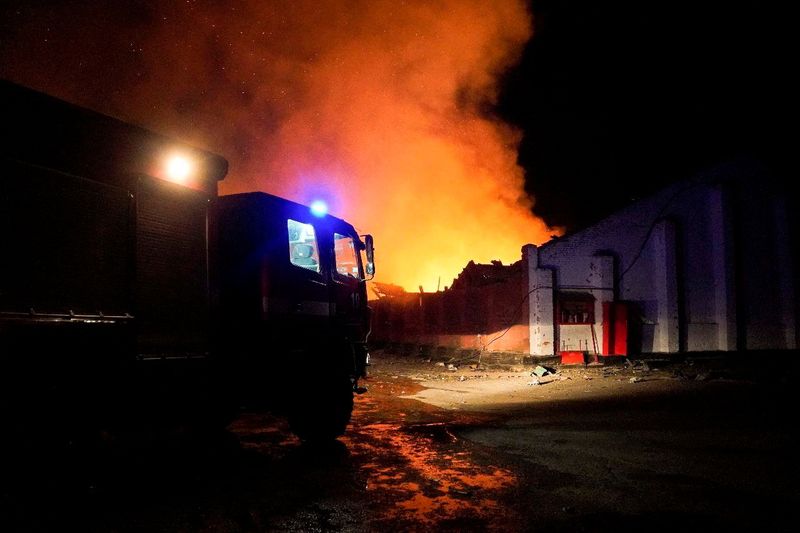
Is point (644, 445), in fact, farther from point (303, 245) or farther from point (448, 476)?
point (303, 245)

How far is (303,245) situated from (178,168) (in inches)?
81.7

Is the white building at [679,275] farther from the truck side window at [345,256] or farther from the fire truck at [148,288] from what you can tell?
the fire truck at [148,288]

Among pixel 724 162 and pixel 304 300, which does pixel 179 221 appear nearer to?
pixel 304 300

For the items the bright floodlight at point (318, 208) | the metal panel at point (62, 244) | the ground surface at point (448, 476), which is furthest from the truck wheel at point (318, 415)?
the metal panel at point (62, 244)

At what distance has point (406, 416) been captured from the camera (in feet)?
30.8

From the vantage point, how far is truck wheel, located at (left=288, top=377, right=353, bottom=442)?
6.91 metres

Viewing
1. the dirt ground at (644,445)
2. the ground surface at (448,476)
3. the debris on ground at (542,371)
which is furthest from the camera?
the debris on ground at (542,371)

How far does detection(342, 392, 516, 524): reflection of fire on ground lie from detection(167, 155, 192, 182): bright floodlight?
11.1 feet

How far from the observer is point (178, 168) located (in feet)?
17.5

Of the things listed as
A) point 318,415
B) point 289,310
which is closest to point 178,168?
point 289,310

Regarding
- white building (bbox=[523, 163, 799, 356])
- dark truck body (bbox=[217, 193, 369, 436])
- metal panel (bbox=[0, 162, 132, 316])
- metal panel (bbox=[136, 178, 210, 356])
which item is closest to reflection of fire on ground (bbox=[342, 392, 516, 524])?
A: dark truck body (bbox=[217, 193, 369, 436])

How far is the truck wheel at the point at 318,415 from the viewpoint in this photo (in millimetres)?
6910

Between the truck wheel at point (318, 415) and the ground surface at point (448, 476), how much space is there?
0.20 metres

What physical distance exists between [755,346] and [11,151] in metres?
A: 18.8
